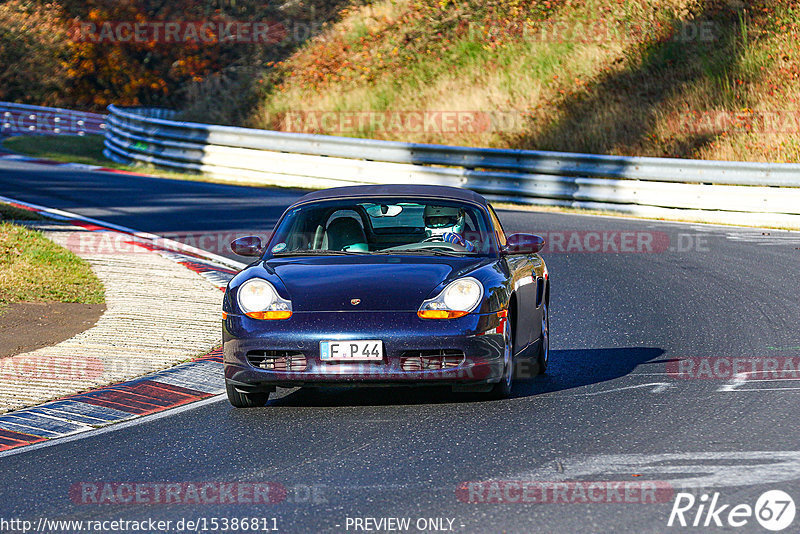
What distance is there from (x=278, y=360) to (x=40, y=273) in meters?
6.09

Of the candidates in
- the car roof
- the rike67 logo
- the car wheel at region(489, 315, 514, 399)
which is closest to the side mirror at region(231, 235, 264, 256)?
the car roof

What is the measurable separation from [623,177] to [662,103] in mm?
6490

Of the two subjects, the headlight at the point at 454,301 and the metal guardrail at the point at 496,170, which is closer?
the headlight at the point at 454,301

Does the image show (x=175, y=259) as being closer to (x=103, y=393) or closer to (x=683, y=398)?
(x=103, y=393)

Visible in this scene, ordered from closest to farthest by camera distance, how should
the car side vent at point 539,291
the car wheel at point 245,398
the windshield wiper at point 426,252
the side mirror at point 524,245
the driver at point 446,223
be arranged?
the car wheel at point 245,398 → the windshield wiper at point 426,252 → the side mirror at point 524,245 → the driver at point 446,223 → the car side vent at point 539,291

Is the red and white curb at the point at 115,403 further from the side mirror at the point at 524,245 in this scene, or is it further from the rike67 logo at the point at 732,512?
the rike67 logo at the point at 732,512

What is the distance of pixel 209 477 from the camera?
6191 mm

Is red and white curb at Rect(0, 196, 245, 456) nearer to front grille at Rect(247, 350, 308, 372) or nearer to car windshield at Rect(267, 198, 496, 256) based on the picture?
front grille at Rect(247, 350, 308, 372)

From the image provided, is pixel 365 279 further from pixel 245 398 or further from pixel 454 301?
pixel 245 398

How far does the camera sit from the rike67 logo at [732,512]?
202 inches

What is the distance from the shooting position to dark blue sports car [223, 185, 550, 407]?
7418 millimetres

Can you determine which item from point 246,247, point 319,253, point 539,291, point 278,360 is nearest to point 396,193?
point 319,253

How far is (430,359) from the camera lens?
7.45 m

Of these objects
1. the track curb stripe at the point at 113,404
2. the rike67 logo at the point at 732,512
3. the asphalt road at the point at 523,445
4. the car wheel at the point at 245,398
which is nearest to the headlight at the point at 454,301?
the asphalt road at the point at 523,445
